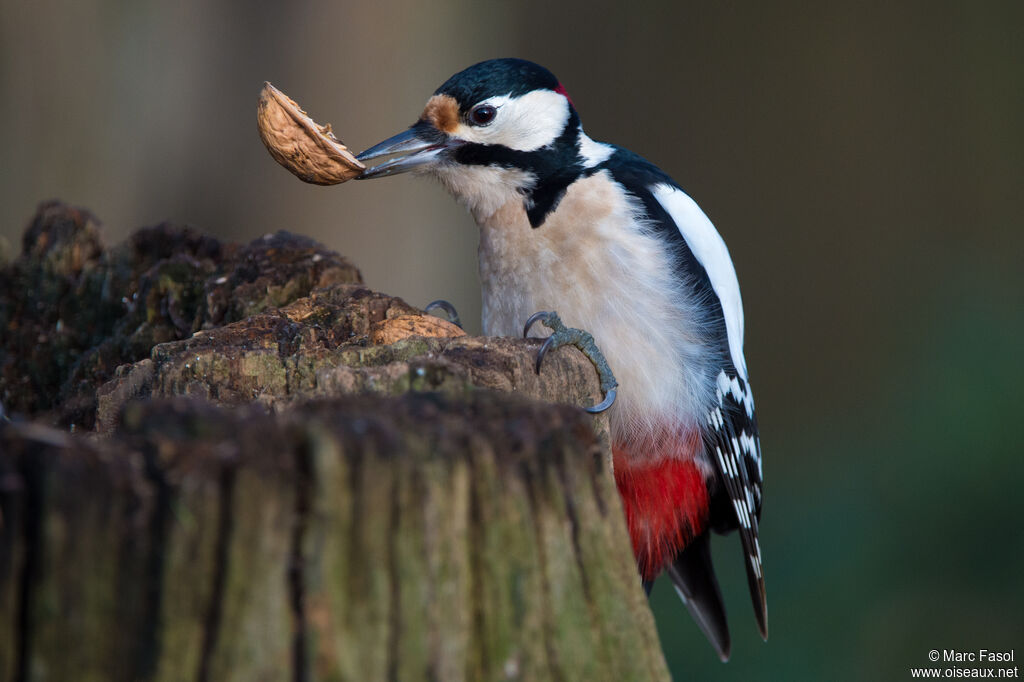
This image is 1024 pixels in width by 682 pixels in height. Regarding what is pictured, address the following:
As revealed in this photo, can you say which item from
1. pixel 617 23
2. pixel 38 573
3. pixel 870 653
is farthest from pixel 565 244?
pixel 617 23

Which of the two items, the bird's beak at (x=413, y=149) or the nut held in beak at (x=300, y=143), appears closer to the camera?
the nut held in beak at (x=300, y=143)

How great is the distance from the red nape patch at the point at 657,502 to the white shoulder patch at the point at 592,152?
79 centimetres

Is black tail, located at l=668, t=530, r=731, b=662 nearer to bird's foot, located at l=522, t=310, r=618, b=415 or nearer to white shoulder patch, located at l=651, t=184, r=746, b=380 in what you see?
white shoulder patch, located at l=651, t=184, r=746, b=380

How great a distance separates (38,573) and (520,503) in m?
0.44

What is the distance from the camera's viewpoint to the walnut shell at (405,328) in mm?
1627

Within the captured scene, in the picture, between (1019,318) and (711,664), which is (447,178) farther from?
(1019,318)

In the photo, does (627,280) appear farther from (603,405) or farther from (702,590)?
(702,590)

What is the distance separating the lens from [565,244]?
2398 mm

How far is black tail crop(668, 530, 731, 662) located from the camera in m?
2.73

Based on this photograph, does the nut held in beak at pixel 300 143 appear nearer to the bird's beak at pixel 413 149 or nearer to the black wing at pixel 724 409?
the bird's beak at pixel 413 149

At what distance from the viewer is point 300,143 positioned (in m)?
2.19

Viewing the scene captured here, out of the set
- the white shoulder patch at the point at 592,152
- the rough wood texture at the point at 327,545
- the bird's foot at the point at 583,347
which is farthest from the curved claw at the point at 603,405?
the white shoulder patch at the point at 592,152

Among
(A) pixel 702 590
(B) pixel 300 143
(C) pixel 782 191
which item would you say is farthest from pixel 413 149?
(C) pixel 782 191

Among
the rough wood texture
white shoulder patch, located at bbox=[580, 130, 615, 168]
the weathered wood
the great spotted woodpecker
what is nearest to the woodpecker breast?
the great spotted woodpecker
